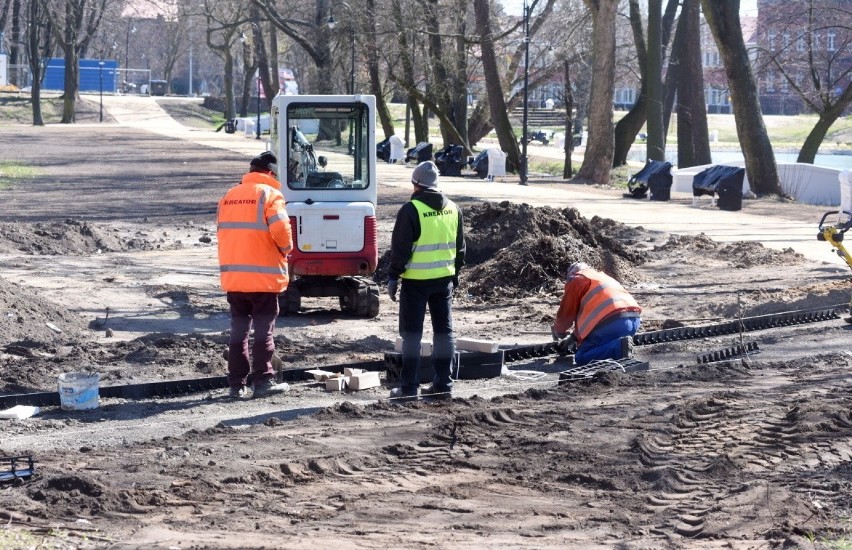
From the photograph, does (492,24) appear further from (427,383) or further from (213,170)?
(427,383)

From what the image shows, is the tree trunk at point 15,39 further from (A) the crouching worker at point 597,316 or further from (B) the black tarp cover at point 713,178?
(A) the crouching worker at point 597,316

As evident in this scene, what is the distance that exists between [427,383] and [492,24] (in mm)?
34922

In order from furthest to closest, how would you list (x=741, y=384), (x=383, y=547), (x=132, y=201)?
(x=132, y=201) < (x=741, y=384) < (x=383, y=547)

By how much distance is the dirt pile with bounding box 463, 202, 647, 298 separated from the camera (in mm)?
15680

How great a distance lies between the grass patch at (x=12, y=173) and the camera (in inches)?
1185

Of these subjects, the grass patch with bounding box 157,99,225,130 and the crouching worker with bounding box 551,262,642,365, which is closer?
the crouching worker with bounding box 551,262,642,365

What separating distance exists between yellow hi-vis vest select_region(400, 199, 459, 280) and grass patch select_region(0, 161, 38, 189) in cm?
2209

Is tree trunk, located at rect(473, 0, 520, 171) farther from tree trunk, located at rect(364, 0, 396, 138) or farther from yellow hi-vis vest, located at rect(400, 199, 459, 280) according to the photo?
yellow hi-vis vest, located at rect(400, 199, 459, 280)

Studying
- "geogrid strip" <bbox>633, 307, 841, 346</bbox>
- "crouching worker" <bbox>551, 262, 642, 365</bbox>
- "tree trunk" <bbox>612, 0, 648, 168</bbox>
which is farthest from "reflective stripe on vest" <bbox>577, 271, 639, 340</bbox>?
"tree trunk" <bbox>612, 0, 648, 168</bbox>

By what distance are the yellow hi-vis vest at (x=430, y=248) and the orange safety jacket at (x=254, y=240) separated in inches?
40.6

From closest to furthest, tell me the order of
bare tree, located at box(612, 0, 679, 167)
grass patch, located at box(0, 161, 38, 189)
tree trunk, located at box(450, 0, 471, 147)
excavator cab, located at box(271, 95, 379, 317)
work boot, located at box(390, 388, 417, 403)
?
work boot, located at box(390, 388, 417, 403) → excavator cab, located at box(271, 95, 379, 317) → grass patch, located at box(0, 161, 38, 189) → bare tree, located at box(612, 0, 679, 167) → tree trunk, located at box(450, 0, 471, 147)

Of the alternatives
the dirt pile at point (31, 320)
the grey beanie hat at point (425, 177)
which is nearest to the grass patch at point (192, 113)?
the dirt pile at point (31, 320)

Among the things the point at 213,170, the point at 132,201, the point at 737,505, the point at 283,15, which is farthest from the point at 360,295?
the point at 283,15

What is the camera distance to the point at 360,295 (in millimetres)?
13625
